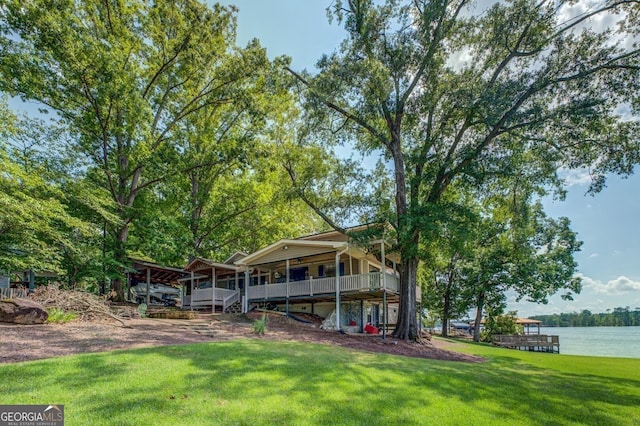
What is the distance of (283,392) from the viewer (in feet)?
18.4

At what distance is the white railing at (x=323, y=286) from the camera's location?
16344mm

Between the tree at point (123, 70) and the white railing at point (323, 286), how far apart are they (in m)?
8.10

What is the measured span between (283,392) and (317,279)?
12223 millimetres

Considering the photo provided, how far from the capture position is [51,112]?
18688 millimetres

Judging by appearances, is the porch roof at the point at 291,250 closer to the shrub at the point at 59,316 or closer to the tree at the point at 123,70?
the tree at the point at 123,70

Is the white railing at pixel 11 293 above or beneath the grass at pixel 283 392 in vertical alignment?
above

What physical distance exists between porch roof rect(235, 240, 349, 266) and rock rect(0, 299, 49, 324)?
10783 millimetres

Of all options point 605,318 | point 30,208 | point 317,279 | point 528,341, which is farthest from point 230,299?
point 605,318

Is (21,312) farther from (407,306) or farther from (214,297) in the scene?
(407,306)

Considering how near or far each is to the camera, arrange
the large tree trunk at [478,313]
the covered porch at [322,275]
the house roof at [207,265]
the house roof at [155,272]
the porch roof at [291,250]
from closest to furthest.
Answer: the covered porch at [322,275]
the porch roof at [291,250]
the house roof at [207,265]
the house roof at [155,272]
the large tree trunk at [478,313]

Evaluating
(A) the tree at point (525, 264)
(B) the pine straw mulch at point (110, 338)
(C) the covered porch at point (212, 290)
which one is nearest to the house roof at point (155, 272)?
(C) the covered porch at point (212, 290)

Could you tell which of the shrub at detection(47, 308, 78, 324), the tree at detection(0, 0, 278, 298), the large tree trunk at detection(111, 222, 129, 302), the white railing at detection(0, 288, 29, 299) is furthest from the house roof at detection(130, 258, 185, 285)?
the shrub at detection(47, 308, 78, 324)

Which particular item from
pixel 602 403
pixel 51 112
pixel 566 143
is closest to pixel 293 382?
pixel 602 403

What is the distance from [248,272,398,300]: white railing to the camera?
1634 centimetres
